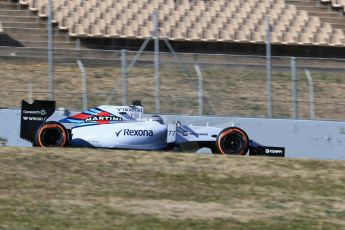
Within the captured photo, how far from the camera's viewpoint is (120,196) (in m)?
10.8

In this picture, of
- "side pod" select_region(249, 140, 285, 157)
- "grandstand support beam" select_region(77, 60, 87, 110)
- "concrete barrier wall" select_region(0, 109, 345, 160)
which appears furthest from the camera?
"grandstand support beam" select_region(77, 60, 87, 110)

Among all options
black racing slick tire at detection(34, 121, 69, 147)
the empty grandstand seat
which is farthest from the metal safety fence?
the empty grandstand seat

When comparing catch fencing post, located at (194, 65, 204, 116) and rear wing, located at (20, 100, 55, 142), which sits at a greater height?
catch fencing post, located at (194, 65, 204, 116)

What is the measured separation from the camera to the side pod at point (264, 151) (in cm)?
1435

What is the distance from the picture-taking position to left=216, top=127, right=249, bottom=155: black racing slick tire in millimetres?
14031

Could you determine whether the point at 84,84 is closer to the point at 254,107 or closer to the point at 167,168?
the point at 254,107

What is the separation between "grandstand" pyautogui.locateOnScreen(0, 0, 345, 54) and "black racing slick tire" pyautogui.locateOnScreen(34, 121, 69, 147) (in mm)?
7201

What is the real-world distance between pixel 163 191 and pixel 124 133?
2.69m

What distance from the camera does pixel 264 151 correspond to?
14.4 meters

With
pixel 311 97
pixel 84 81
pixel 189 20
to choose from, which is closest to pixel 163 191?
pixel 84 81

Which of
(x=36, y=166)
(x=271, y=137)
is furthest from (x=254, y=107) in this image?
(x=36, y=166)

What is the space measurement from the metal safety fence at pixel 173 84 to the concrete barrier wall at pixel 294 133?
0.31m

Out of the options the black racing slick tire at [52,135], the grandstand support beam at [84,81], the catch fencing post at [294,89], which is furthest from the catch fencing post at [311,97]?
the black racing slick tire at [52,135]

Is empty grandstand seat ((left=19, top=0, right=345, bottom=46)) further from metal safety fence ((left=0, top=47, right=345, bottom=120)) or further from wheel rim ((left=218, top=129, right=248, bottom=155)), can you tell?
wheel rim ((left=218, top=129, right=248, bottom=155))
